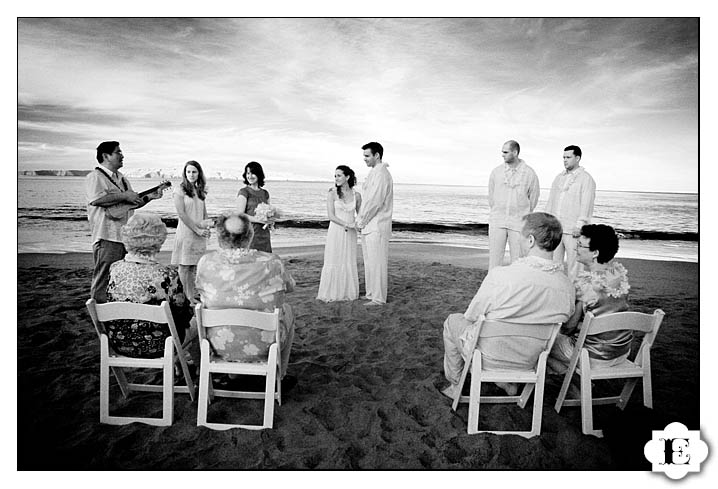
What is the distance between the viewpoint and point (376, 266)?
5.05 m

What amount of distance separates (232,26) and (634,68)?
3.37 metres

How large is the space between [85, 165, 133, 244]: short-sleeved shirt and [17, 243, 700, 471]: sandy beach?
70 centimetres

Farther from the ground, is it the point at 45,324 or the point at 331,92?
the point at 331,92

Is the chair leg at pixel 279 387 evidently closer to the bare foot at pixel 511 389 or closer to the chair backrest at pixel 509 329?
the chair backrest at pixel 509 329

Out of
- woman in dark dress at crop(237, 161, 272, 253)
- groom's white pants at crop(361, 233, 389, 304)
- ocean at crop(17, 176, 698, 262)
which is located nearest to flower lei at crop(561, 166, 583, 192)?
ocean at crop(17, 176, 698, 262)

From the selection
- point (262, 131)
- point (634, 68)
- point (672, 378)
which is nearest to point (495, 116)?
point (634, 68)

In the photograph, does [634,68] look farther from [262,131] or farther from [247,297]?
[262,131]

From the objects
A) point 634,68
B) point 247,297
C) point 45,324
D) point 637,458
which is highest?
point 634,68

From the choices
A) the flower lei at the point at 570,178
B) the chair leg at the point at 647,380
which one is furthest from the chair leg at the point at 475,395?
the flower lei at the point at 570,178

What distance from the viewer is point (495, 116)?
7.23 m

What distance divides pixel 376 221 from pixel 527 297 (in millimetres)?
2721

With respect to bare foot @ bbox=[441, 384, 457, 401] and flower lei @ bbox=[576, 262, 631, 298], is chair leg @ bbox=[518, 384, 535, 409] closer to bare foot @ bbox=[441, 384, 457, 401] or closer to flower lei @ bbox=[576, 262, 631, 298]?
bare foot @ bbox=[441, 384, 457, 401]

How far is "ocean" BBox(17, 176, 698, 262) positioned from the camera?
565cm

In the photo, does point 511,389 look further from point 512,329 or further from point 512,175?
point 512,175
